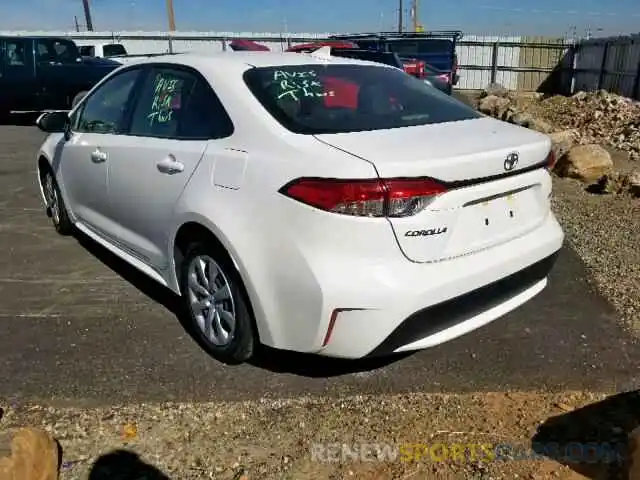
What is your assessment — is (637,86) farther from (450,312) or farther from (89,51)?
(89,51)

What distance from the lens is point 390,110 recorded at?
315cm

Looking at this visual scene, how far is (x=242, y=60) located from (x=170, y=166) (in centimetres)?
76

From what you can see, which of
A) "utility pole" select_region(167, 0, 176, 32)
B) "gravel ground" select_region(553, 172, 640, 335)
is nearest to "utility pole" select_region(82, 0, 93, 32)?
"utility pole" select_region(167, 0, 176, 32)

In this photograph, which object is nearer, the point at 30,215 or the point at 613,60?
the point at 30,215

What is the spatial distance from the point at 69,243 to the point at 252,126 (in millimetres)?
3116

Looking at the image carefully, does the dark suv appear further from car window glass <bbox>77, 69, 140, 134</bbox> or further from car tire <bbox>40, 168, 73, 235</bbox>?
car window glass <bbox>77, 69, 140, 134</bbox>

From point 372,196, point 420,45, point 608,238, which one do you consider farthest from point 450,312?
point 420,45

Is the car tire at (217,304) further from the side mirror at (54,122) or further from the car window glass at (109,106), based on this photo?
the side mirror at (54,122)

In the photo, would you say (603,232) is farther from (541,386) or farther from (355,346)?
(355,346)

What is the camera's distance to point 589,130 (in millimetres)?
12078

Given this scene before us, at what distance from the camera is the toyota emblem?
274cm

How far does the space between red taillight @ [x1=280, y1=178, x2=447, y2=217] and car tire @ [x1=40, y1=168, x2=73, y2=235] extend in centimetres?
326

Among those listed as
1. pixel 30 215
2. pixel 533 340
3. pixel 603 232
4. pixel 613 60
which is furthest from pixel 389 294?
pixel 613 60

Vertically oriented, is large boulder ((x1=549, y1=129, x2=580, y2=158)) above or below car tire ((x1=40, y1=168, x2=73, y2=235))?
below
